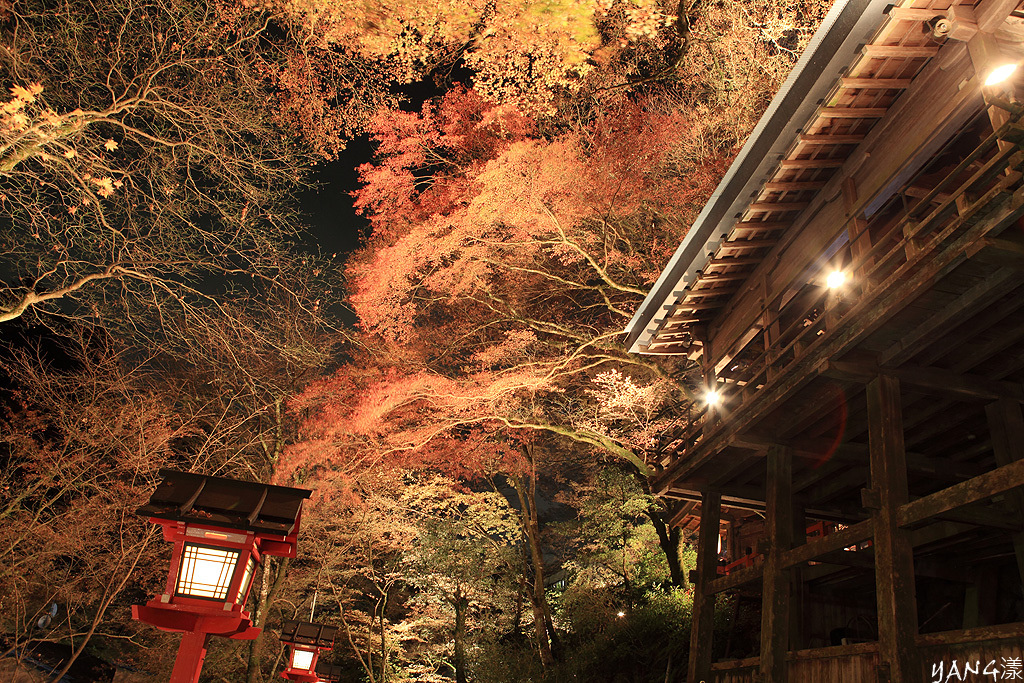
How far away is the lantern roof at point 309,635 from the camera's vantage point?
12742 millimetres

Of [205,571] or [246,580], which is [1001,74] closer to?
[246,580]

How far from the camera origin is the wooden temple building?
5.51m

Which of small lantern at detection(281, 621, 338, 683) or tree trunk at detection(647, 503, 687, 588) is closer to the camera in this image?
small lantern at detection(281, 621, 338, 683)

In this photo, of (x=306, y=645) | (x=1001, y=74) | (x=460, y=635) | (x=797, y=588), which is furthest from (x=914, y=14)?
(x=460, y=635)

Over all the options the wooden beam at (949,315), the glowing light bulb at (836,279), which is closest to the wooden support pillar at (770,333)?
the glowing light bulb at (836,279)

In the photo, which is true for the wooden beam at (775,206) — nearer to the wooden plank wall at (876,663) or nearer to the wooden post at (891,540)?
the wooden post at (891,540)

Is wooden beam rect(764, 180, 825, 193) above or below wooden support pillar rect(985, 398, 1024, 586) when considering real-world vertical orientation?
above

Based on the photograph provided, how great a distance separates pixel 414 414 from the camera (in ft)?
58.8

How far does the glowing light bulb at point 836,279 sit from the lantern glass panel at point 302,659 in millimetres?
11386

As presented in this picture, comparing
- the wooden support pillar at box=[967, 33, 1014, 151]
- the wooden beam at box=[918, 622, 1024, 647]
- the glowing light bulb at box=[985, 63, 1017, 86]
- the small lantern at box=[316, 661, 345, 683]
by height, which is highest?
the wooden support pillar at box=[967, 33, 1014, 151]

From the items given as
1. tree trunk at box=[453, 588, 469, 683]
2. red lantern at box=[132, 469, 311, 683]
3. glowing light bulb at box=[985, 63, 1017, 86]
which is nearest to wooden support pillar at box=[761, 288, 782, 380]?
glowing light bulb at box=[985, 63, 1017, 86]

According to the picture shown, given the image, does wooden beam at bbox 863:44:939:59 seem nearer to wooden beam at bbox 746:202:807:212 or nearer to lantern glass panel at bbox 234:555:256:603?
wooden beam at bbox 746:202:807:212

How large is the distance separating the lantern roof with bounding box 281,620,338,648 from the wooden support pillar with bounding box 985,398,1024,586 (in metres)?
11.2

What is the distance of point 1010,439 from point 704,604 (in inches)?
195
